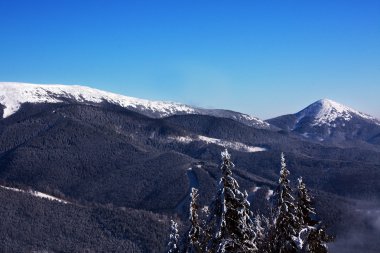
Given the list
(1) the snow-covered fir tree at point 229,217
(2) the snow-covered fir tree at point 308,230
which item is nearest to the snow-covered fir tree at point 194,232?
(1) the snow-covered fir tree at point 229,217

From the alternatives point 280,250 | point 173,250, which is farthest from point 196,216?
point 173,250

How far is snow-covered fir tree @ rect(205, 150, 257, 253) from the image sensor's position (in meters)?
29.8

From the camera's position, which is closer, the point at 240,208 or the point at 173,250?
the point at 240,208

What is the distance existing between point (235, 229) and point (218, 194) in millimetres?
2292

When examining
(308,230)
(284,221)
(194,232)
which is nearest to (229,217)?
(284,221)

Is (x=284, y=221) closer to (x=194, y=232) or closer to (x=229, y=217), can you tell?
(x=229, y=217)

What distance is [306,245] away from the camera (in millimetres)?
30250

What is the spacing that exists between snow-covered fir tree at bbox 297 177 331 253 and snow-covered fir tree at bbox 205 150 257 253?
292 cm

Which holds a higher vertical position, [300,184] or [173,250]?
[300,184]

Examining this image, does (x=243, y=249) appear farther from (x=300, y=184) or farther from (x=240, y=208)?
(x=300, y=184)

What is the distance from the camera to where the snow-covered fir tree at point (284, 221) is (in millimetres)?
31594

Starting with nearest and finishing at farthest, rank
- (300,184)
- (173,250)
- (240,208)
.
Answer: (240,208)
(300,184)
(173,250)

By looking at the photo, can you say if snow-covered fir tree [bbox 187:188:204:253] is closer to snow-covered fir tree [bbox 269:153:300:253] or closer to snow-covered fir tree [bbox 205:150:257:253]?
snow-covered fir tree [bbox 205:150:257:253]

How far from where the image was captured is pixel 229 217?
99.7 feet
